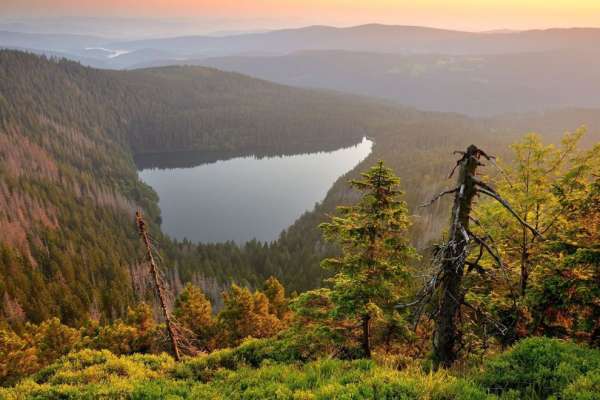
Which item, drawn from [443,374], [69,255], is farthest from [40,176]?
[443,374]

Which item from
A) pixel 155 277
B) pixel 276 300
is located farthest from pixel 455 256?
pixel 276 300

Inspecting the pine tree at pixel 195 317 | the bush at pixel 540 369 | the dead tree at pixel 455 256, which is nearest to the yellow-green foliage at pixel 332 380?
the bush at pixel 540 369

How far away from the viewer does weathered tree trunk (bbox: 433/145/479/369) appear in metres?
13.0

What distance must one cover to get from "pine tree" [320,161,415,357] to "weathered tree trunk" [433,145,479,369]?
348cm

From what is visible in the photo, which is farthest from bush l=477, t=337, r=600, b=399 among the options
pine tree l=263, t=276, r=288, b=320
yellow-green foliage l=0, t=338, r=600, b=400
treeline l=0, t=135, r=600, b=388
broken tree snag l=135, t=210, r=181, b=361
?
pine tree l=263, t=276, r=288, b=320

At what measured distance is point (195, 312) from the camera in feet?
160

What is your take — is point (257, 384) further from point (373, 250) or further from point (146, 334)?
point (146, 334)

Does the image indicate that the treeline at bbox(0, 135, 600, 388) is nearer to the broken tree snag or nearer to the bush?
the bush

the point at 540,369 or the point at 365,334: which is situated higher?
the point at 540,369

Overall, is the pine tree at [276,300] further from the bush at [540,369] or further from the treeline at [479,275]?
the bush at [540,369]

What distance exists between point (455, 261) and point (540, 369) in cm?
442

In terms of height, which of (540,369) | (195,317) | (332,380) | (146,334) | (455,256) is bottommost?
(146,334)

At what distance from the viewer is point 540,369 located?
12.9 meters

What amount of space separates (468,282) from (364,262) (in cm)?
593
